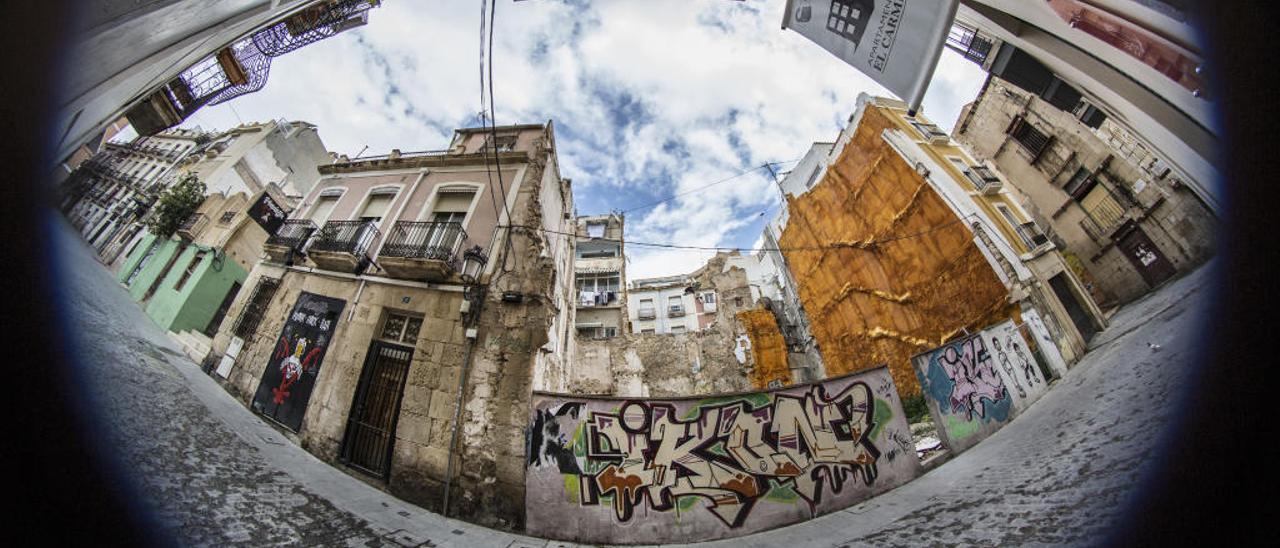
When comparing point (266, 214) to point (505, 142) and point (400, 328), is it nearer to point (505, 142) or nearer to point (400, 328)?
point (400, 328)

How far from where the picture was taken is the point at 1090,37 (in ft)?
9.24

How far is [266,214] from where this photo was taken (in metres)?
10.6

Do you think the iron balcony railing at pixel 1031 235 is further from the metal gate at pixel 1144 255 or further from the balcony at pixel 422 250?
the balcony at pixel 422 250

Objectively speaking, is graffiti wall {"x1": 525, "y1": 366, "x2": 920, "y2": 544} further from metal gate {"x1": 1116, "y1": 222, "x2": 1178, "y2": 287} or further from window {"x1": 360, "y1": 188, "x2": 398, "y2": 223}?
metal gate {"x1": 1116, "y1": 222, "x2": 1178, "y2": 287}

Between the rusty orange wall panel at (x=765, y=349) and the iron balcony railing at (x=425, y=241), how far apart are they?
56.5ft

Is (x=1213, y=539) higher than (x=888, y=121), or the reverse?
(x=888, y=121)

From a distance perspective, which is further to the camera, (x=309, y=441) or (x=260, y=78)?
(x=260, y=78)

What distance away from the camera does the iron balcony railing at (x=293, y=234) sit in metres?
9.13

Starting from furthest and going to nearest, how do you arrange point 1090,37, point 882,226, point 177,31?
point 882,226 → point 177,31 → point 1090,37

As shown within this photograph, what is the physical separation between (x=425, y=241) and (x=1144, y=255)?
24988 mm

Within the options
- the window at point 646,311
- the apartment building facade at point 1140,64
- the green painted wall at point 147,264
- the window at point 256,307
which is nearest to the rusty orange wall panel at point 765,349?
the window at point 646,311

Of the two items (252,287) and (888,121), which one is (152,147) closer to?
(252,287)

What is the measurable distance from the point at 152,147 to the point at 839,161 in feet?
79.9

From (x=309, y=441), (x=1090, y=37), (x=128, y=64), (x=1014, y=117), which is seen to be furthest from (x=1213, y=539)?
(x=1014, y=117)
